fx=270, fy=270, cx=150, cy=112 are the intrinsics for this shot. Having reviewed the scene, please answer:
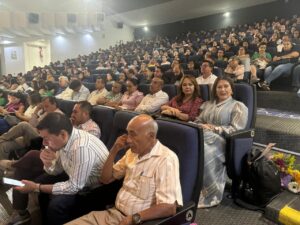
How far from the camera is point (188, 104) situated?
2297mm

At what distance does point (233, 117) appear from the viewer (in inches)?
75.2

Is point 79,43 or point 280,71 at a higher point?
point 79,43

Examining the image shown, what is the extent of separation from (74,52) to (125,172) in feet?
41.7

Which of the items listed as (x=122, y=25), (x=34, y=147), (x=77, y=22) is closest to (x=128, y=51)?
(x=77, y=22)

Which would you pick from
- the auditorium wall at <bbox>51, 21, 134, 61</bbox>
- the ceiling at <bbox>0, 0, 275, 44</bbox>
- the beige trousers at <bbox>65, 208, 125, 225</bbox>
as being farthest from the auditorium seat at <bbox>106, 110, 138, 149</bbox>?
the auditorium wall at <bbox>51, 21, 134, 61</bbox>

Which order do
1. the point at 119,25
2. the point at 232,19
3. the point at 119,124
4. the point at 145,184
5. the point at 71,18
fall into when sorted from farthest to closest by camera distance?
the point at 119,25 → the point at 71,18 → the point at 232,19 → the point at 119,124 → the point at 145,184

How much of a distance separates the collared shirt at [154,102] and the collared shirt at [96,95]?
43.3 inches

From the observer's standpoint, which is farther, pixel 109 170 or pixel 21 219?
pixel 21 219

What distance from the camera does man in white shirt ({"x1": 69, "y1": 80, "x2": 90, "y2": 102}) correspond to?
3963mm

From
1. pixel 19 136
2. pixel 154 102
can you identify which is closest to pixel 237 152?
pixel 154 102

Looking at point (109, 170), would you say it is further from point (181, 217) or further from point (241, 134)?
point (241, 134)

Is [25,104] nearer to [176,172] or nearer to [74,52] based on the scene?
[176,172]

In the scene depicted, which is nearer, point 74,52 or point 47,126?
point 47,126

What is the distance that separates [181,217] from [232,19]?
1065 centimetres
